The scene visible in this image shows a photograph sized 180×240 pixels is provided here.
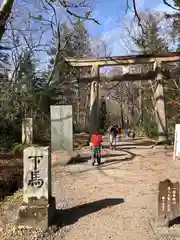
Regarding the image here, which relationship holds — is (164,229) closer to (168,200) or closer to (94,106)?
(168,200)

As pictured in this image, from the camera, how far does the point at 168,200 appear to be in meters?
5.79

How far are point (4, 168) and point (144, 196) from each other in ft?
23.9

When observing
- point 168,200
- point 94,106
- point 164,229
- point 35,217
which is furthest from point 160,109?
point 35,217

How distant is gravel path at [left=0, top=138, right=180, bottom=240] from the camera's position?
5648 millimetres

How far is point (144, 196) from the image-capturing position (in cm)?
777

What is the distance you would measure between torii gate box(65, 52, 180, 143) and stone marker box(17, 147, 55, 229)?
35.8 feet

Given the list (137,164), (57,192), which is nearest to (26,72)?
(137,164)

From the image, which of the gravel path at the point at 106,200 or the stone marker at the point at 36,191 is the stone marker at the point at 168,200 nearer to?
the gravel path at the point at 106,200

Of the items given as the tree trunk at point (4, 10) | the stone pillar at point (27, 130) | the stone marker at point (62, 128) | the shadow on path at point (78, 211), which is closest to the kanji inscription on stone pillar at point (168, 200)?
the shadow on path at point (78, 211)

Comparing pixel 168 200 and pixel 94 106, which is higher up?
pixel 94 106

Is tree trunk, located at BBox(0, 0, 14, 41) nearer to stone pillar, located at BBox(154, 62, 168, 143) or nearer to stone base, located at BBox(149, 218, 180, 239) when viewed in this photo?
stone base, located at BBox(149, 218, 180, 239)

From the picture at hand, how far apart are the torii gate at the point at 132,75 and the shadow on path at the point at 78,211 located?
32.3 feet

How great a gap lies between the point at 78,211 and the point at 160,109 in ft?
36.9

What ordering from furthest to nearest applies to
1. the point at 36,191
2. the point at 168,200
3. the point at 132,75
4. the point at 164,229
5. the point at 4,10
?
the point at 132,75 → the point at 4,10 → the point at 36,191 → the point at 168,200 → the point at 164,229
